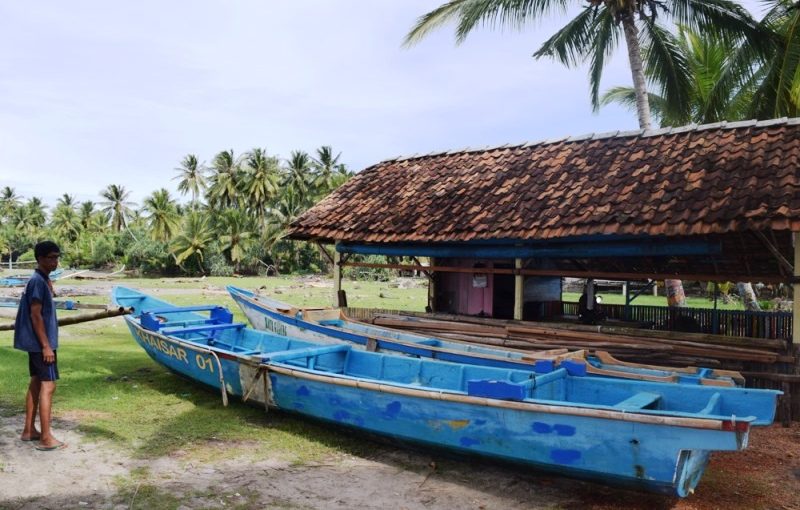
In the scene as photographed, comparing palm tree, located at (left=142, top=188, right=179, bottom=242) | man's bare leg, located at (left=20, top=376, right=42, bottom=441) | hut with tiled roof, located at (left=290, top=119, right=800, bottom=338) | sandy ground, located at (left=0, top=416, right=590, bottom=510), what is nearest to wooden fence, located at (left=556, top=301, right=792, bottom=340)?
hut with tiled roof, located at (left=290, top=119, right=800, bottom=338)

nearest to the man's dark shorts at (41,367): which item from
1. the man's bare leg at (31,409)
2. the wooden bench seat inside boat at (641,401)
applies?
the man's bare leg at (31,409)

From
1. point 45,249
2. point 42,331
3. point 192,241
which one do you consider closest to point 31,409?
point 42,331

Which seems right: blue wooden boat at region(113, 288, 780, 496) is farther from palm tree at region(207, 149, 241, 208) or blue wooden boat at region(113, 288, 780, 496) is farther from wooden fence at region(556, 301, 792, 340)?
palm tree at region(207, 149, 241, 208)

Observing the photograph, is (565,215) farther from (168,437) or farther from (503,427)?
(168,437)

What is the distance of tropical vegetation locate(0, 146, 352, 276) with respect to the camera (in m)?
46.5

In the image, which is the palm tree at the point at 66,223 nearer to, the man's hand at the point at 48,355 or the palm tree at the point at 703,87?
the palm tree at the point at 703,87

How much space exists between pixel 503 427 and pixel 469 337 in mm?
4806

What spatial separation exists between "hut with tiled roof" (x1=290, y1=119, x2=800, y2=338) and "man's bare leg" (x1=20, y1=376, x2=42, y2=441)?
238 inches

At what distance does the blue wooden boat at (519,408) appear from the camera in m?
4.68

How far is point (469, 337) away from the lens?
33.3 ft

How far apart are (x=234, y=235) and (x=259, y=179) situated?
6.05 meters

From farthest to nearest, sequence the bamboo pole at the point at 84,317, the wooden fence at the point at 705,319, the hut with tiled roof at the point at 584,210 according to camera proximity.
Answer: the wooden fence at the point at 705,319, the hut with tiled roof at the point at 584,210, the bamboo pole at the point at 84,317

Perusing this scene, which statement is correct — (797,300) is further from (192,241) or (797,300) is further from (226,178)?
(226,178)

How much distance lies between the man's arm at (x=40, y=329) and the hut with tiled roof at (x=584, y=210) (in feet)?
19.6
